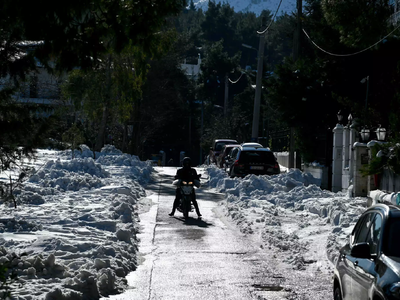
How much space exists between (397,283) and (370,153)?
1546 cm

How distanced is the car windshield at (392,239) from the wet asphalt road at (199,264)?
2.97 m

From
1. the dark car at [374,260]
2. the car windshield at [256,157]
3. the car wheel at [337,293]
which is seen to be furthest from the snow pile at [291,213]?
the dark car at [374,260]

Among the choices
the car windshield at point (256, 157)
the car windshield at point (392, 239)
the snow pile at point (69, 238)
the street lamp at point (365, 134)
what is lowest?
the snow pile at point (69, 238)

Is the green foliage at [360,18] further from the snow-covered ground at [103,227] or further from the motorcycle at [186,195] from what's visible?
the motorcycle at [186,195]

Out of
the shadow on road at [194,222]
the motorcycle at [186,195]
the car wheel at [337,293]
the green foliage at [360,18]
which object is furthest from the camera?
the green foliage at [360,18]

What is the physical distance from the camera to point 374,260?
20.9ft

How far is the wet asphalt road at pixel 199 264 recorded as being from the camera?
937cm

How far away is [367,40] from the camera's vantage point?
23516 mm

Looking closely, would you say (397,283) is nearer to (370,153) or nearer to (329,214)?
(329,214)

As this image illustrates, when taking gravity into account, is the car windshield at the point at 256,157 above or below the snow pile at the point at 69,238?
above

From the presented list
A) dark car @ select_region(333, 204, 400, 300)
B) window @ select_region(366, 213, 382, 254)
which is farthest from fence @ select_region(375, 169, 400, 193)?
window @ select_region(366, 213, 382, 254)

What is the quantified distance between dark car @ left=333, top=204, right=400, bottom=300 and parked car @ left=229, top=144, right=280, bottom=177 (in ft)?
71.7

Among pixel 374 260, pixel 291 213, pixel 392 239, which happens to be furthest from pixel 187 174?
pixel 374 260

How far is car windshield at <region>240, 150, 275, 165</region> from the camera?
29.6m
